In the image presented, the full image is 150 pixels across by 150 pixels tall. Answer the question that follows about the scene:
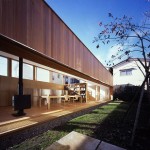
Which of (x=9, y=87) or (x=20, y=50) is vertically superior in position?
(x=20, y=50)

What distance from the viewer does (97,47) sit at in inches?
195

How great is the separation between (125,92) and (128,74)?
4376 mm

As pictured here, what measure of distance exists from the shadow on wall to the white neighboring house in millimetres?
1760

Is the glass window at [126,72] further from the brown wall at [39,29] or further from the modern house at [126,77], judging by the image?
the brown wall at [39,29]

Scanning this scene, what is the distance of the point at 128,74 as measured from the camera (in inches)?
891

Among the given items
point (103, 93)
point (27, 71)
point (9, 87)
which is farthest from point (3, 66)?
point (103, 93)

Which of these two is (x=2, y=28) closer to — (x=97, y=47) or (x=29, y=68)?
(x=97, y=47)

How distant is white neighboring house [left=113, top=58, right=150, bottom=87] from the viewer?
21562 millimetres

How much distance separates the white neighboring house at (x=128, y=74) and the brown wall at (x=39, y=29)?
17.3 m

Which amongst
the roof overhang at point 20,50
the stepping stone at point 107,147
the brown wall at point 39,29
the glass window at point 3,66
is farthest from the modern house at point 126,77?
the stepping stone at point 107,147

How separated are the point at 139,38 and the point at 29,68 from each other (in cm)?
772

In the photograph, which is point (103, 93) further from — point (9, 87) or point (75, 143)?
point (75, 143)

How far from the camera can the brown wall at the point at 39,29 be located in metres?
3.13

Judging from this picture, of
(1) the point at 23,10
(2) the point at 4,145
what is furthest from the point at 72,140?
(1) the point at 23,10
